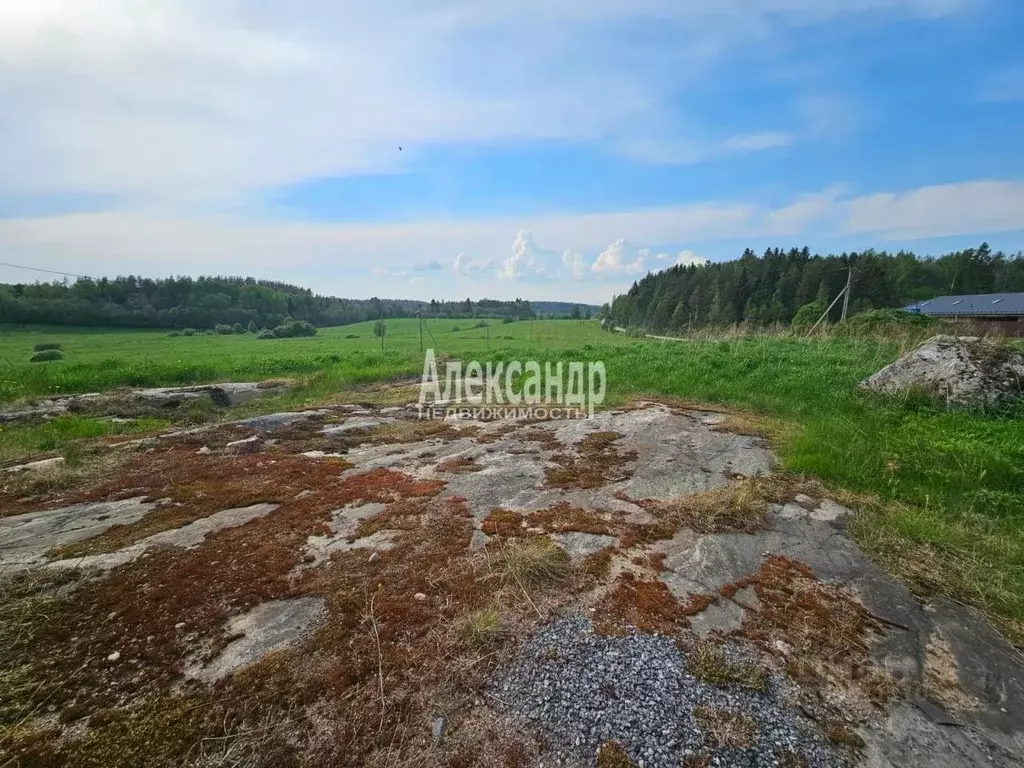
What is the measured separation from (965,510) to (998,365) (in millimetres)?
5157

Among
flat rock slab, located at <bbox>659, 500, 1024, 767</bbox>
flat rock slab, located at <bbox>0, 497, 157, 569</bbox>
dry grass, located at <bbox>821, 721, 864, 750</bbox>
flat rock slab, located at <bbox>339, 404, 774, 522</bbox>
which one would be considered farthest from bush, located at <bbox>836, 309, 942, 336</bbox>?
flat rock slab, located at <bbox>0, 497, 157, 569</bbox>

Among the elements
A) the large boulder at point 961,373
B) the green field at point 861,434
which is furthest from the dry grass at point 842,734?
the large boulder at point 961,373

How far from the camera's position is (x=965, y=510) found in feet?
14.5

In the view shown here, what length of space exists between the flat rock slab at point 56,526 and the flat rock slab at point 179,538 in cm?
37

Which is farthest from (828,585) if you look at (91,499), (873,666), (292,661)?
(91,499)

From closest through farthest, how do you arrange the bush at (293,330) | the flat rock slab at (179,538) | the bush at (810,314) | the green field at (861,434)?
1. the flat rock slab at (179,538)
2. the green field at (861,434)
3. the bush at (810,314)
4. the bush at (293,330)

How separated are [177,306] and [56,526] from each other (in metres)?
60.9

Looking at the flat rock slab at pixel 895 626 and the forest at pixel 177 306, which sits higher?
the forest at pixel 177 306

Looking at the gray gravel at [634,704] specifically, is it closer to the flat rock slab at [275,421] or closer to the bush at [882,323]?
the flat rock slab at [275,421]

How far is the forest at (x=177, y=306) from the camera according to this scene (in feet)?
Answer: 131

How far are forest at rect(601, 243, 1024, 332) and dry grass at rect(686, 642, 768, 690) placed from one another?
31.5 meters

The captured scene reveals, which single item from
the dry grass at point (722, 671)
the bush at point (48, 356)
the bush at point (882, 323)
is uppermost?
the bush at point (882, 323)

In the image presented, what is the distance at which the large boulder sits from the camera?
7195 millimetres

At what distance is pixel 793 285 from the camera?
138ft
